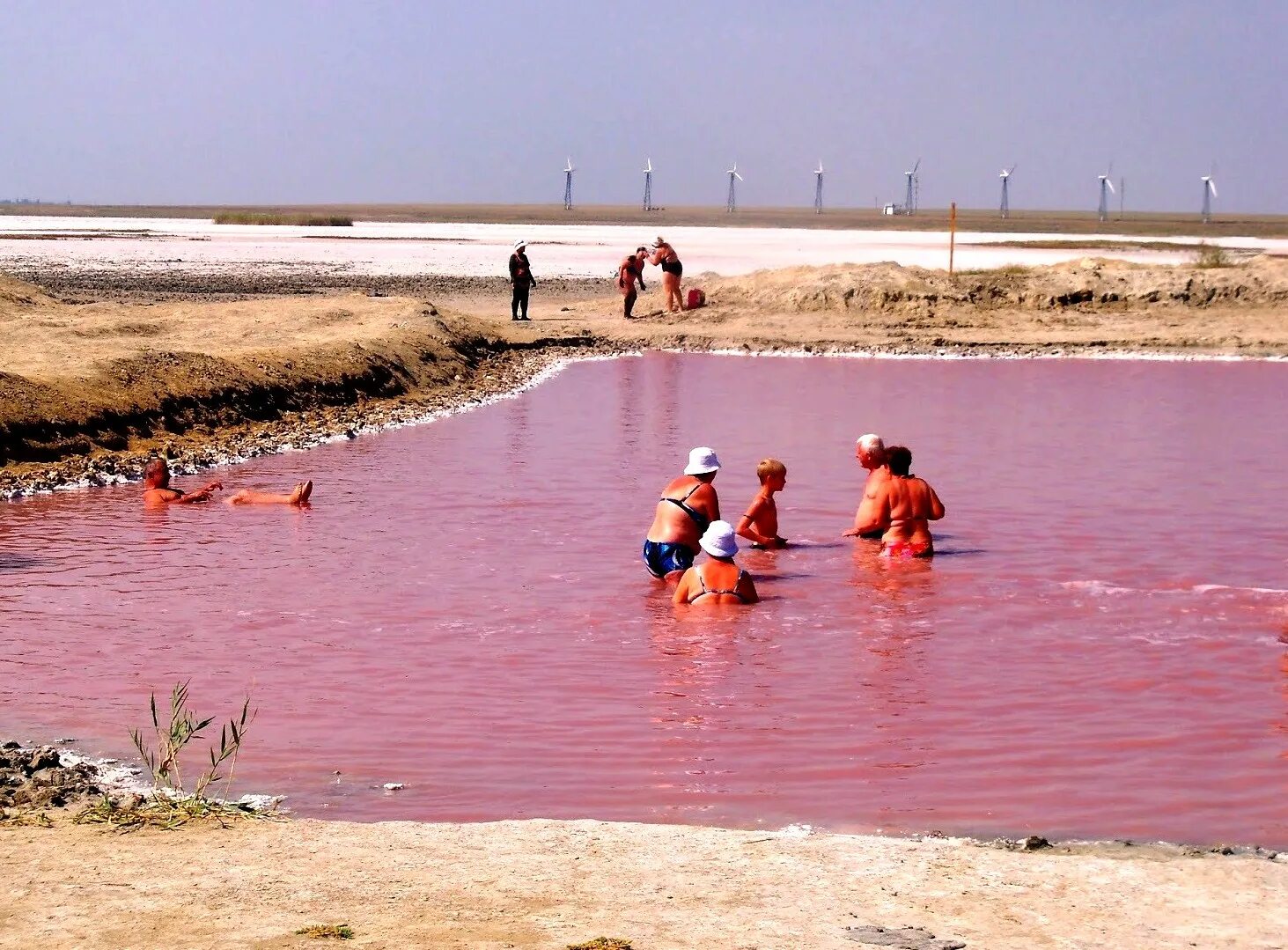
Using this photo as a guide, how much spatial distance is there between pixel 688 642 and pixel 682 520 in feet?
4.86

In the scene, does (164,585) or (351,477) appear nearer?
(164,585)

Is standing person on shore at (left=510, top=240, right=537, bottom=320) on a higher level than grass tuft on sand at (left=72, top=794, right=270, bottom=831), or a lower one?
higher

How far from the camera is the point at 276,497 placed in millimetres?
13500

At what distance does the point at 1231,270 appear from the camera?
3097 cm

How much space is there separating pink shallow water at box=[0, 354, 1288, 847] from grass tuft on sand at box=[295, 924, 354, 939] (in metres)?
1.65

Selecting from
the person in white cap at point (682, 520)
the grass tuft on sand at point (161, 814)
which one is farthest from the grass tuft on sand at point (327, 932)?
the person in white cap at point (682, 520)

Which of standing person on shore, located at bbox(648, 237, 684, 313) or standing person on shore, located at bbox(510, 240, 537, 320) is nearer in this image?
standing person on shore, located at bbox(648, 237, 684, 313)

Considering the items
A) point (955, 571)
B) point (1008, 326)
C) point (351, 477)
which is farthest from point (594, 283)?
point (955, 571)

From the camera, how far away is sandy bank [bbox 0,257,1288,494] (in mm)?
16141

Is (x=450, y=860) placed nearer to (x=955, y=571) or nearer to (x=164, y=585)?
(x=164, y=585)

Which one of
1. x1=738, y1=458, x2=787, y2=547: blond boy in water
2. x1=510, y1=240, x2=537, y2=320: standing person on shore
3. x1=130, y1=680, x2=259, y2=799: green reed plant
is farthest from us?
x1=510, y1=240, x2=537, y2=320: standing person on shore

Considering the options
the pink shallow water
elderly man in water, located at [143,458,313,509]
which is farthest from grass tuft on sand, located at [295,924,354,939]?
elderly man in water, located at [143,458,313,509]

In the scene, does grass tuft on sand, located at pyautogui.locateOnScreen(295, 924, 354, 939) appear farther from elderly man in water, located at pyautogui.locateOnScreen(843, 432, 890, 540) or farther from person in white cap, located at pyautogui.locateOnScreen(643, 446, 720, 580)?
elderly man in water, located at pyautogui.locateOnScreen(843, 432, 890, 540)

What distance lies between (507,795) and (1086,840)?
2.30 meters
